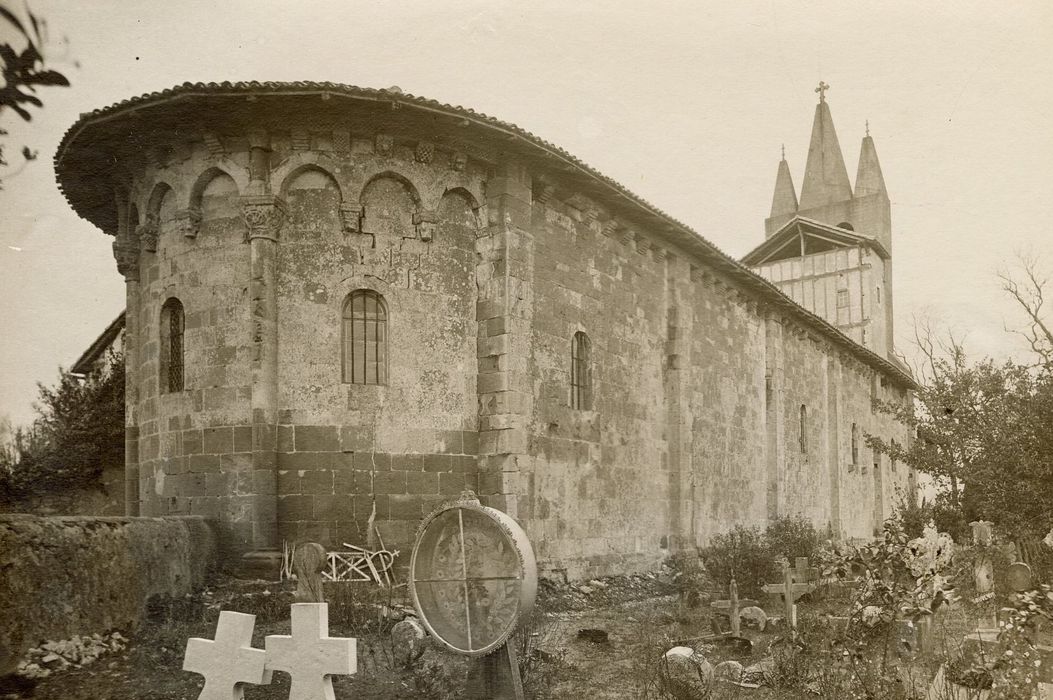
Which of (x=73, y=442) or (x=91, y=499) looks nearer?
(x=73, y=442)

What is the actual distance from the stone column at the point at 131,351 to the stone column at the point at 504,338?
4.85 m

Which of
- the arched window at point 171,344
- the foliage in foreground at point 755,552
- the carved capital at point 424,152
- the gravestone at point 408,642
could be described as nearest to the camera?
the gravestone at point 408,642

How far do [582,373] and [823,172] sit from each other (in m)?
27.1

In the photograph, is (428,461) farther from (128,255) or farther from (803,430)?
(803,430)

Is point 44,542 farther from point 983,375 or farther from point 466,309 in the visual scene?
point 983,375

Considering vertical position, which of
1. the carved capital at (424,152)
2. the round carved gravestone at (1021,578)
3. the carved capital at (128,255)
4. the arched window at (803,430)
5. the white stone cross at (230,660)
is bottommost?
the round carved gravestone at (1021,578)

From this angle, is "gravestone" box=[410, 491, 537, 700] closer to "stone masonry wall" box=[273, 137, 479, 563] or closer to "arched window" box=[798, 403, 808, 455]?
"stone masonry wall" box=[273, 137, 479, 563]

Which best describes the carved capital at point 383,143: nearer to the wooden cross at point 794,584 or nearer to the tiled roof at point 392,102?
the tiled roof at point 392,102

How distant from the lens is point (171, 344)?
11.8m

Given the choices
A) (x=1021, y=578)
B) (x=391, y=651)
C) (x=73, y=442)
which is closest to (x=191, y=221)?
(x=391, y=651)

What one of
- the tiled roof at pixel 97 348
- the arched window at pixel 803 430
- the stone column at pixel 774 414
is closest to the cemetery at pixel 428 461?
the tiled roof at pixel 97 348

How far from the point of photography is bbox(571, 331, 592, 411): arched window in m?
13.5

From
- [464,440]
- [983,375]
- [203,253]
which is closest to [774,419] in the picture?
[983,375]

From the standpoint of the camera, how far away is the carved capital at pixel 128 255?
1229cm
